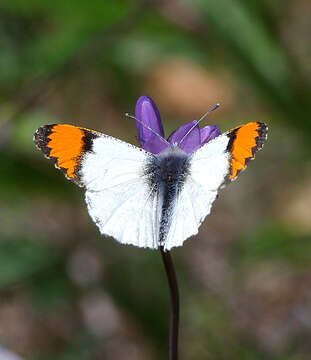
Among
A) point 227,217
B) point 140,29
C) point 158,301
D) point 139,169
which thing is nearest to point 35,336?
point 158,301

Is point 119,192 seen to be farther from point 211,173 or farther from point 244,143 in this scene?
point 244,143

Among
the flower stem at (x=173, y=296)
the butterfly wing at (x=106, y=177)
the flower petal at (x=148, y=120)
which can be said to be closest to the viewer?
the flower stem at (x=173, y=296)

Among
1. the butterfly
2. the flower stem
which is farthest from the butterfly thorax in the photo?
the flower stem

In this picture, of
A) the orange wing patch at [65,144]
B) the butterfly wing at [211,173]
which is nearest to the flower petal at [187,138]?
the butterfly wing at [211,173]

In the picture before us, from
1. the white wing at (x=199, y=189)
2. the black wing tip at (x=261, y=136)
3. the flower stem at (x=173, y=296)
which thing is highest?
the black wing tip at (x=261, y=136)

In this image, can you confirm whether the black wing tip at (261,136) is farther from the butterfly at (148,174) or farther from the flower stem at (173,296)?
the flower stem at (173,296)

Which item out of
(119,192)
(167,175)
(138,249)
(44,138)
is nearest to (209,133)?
(167,175)
